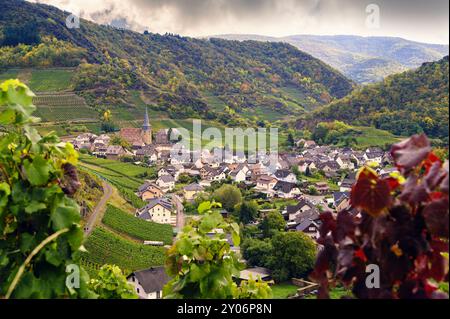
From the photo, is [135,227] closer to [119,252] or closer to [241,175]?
[119,252]

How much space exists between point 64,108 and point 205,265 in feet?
150

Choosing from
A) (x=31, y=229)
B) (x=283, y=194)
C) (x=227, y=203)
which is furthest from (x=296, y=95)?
(x=31, y=229)

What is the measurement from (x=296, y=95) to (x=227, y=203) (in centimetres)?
6431

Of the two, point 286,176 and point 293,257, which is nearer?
point 293,257

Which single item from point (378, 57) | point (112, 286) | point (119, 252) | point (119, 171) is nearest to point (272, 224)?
point (119, 252)

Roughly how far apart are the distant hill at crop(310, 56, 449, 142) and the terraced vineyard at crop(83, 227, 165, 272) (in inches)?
1032

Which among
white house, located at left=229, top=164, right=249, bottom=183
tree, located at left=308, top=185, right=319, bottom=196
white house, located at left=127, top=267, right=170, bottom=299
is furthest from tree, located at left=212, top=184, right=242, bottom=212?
white house, located at left=127, top=267, right=170, bottom=299

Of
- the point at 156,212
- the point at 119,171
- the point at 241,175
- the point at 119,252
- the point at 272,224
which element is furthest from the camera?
the point at 241,175

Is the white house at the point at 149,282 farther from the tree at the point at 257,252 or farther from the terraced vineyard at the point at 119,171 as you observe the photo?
the terraced vineyard at the point at 119,171

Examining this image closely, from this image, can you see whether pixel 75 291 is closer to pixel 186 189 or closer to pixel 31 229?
pixel 31 229

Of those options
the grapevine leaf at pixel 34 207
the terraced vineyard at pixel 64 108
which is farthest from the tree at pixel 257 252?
the terraced vineyard at pixel 64 108

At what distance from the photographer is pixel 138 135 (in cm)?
4388

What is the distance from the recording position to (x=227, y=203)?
83.3ft

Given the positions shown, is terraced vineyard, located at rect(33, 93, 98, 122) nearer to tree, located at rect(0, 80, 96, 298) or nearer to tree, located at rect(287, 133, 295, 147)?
tree, located at rect(287, 133, 295, 147)
